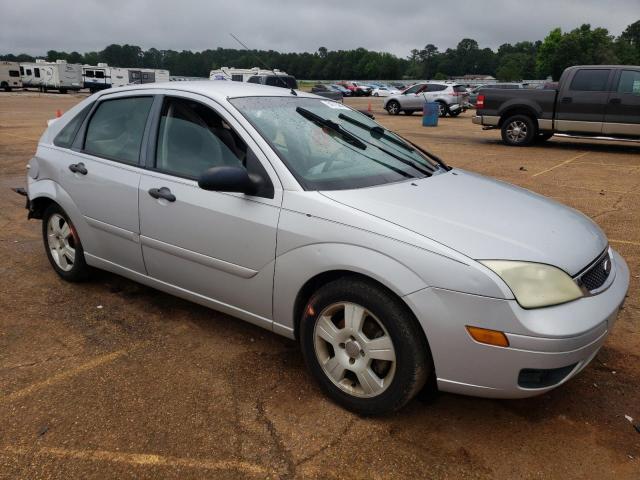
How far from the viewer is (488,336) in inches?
93.0

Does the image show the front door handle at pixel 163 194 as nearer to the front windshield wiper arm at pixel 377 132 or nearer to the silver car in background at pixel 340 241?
the silver car in background at pixel 340 241

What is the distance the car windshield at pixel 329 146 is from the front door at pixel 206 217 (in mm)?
176

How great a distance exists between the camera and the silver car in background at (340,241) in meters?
2.41

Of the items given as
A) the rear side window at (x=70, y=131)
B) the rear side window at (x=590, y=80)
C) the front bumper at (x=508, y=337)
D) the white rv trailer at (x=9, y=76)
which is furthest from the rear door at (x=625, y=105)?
the white rv trailer at (x=9, y=76)

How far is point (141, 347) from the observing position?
3.50 m

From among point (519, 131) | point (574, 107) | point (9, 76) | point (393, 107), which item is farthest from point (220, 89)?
point (9, 76)

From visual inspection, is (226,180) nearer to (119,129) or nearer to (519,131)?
(119,129)

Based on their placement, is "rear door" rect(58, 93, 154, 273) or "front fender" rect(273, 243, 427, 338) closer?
"front fender" rect(273, 243, 427, 338)

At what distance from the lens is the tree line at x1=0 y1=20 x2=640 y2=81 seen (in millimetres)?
92812

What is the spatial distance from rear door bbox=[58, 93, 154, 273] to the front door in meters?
0.16

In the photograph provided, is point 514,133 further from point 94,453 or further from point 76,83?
point 76,83

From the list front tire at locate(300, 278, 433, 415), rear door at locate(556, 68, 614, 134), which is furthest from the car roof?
rear door at locate(556, 68, 614, 134)


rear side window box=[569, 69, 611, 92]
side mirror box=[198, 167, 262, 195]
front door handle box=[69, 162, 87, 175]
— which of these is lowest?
front door handle box=[69, 162, 87, 175]

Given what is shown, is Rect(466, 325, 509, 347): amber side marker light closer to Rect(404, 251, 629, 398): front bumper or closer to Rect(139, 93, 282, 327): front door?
Rect(404, 251, 629, 398): front bumper
